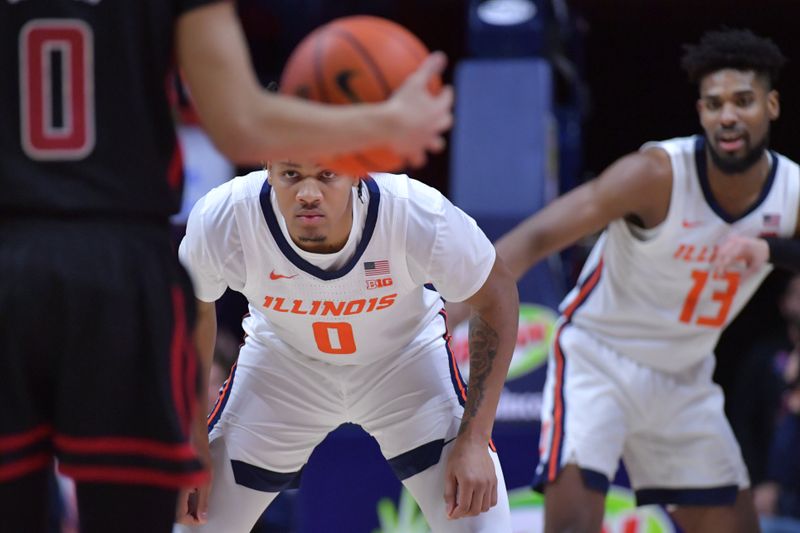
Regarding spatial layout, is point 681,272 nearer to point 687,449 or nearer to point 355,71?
point 687,449

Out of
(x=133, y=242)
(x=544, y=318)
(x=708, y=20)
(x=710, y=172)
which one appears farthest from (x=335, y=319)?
(x=708, y=20)

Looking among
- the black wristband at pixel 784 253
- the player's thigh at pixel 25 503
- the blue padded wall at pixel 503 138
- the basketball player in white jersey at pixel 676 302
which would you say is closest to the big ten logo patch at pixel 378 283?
the basketball player in white jersey at pixel 676 302

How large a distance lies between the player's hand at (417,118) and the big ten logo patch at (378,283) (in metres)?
1.36

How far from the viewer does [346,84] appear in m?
2.80

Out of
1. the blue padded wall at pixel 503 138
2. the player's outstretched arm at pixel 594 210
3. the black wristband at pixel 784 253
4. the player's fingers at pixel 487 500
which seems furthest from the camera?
the blue padded wall at pixel 503 138

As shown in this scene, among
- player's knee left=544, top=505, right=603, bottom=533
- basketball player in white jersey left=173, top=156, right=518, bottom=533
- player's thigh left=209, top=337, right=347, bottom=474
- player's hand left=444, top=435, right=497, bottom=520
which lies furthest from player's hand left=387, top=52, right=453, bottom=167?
player's knee left=544, top=505, right=603, bottom=533

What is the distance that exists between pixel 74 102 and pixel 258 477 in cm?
193

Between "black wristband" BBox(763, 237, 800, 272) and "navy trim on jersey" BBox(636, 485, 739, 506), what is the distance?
37.0 inches

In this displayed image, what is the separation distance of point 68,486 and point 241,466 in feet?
8.87

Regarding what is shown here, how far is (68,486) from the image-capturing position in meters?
6.33

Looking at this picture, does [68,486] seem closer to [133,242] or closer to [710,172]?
[710,172]

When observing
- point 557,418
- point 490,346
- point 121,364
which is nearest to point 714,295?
point 557,418

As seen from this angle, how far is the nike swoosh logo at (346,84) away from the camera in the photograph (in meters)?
2.79

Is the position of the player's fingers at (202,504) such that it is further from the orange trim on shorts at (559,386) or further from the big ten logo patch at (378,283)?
the orange trim on shorts at (559,386)
